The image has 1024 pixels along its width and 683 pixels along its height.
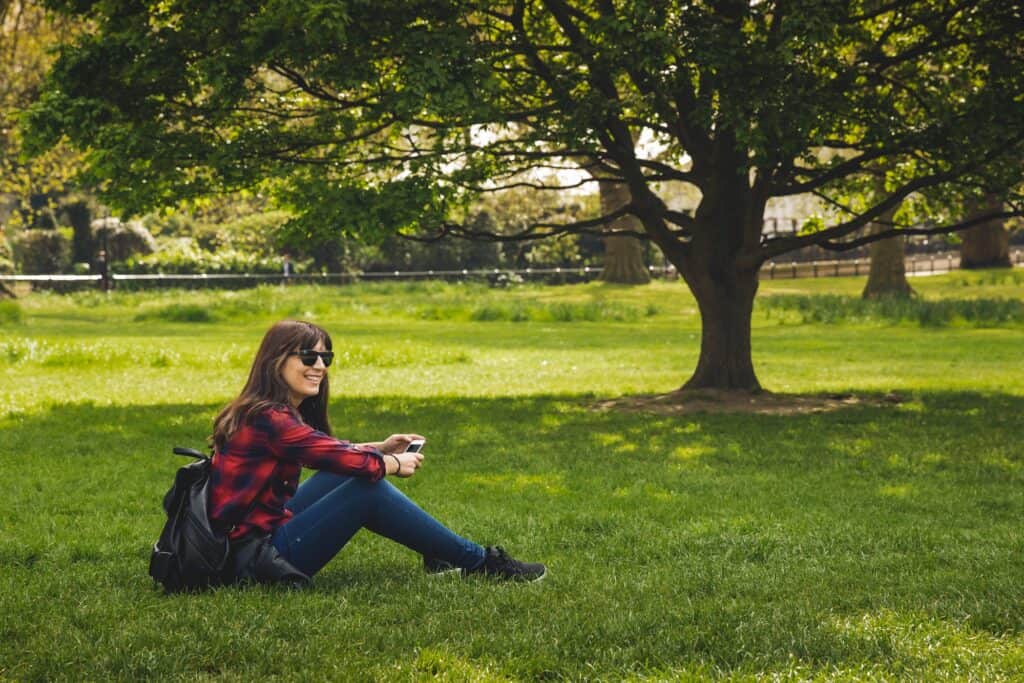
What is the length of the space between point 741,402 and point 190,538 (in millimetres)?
9658

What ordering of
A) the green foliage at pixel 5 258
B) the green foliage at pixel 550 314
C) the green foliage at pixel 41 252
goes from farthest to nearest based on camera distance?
the green foliage at pixel 41 252, the green foliage at pixel 5 258, the green foliage at pixel 550 314

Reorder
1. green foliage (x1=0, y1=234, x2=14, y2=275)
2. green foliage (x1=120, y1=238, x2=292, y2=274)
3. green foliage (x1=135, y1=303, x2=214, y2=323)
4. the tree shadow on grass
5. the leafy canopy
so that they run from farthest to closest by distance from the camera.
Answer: green foliage (x1=120, y1=238, x2=292, y2=274), green foliage (x1=0, y1=234, x2=14, y2=275), green foliage (x1=135, y1=303, x2=214, y2=323), the leafy canopy, the tree shadow on grass

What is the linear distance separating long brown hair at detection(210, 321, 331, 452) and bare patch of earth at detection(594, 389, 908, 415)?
8.49 m

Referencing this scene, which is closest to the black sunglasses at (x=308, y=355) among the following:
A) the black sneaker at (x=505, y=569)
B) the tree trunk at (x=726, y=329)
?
the black sneaker at (x=505, y=569)

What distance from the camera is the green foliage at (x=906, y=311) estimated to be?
26.3 meters

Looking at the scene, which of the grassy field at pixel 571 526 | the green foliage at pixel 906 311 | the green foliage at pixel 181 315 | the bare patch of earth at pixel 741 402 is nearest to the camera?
the grassy field at pixel 571 526

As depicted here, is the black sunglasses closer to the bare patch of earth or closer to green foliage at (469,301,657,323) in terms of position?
the bare patch of earth

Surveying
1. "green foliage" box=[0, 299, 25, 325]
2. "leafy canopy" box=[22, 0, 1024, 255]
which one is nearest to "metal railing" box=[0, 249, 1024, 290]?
"green foliage" box=[0, 299, 25, 325]

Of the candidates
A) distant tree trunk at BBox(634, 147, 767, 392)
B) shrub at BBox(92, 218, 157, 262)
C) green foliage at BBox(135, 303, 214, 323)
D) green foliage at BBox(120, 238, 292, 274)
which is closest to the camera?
distant tree trunk at BBox(634, 147, 767, 392)

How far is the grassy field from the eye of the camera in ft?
15.4

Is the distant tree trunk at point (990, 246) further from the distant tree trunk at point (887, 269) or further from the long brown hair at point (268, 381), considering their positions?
the long brown hair at point (268, 381)

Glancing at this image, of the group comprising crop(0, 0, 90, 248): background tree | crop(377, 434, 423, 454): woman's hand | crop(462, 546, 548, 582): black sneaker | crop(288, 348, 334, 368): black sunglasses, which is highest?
crop(0, 0, 90, 248): background tree

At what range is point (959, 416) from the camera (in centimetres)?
1322

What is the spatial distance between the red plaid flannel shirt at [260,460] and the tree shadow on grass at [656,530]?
1.25 ft
